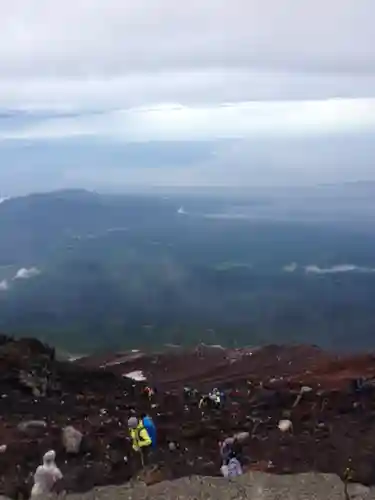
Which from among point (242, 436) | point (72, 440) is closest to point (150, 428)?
point (72, 440)

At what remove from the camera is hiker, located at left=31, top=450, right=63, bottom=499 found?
768 centimetres

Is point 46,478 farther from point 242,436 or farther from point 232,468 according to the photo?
point 242,436

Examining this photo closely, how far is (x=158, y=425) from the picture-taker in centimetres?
1145

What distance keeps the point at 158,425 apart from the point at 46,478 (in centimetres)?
376

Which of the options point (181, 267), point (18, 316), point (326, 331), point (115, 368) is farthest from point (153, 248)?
point (115, 368)

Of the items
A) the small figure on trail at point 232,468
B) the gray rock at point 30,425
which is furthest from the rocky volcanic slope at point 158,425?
the small figure on trail at point 232,468

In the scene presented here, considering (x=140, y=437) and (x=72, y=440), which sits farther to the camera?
(x=72, y=440)

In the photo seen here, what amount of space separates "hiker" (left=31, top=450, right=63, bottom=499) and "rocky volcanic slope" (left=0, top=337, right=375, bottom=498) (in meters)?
0.16

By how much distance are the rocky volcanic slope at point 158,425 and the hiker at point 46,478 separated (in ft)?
0.51

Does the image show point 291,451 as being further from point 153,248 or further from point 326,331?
point 153,248

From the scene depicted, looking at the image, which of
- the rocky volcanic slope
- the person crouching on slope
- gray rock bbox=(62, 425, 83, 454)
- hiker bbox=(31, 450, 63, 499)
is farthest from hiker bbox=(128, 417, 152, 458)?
hiker bbox=(31, 450, 63, 499)

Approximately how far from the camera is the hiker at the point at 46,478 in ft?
25.2

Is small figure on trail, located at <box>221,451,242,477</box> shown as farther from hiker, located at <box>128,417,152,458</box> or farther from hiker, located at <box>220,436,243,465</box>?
hiker, located at <box>128,417,152,458</box>

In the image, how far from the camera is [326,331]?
53.6 metres
